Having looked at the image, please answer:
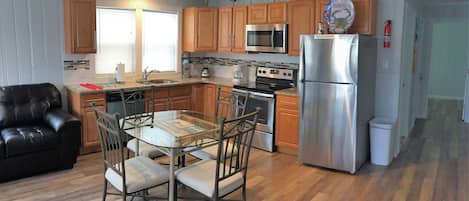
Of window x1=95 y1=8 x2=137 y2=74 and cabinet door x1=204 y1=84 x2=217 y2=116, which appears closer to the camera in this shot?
window x1=95 y1=8 x2=137 y2=74

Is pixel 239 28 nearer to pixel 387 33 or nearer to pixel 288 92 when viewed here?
pixel 288 92

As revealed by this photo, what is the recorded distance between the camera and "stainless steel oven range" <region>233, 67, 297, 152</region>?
5.05m

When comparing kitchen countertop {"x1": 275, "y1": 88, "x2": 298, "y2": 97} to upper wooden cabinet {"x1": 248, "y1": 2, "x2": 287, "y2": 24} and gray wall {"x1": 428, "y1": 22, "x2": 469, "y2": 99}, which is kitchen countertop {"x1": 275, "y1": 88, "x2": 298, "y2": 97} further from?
gray wall {"x1": 428, "y1": 22, "x2": 469, "y2": 99}

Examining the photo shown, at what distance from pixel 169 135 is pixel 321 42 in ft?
6.86

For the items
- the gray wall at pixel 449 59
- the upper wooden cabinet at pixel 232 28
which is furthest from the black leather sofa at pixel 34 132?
the gray wall at pixel 449 59

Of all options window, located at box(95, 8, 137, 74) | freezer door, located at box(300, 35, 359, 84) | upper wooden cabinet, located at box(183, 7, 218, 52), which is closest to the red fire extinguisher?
freezer door, located at box(300, 35, 359, 84)

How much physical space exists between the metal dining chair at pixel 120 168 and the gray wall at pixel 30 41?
2.29 meters

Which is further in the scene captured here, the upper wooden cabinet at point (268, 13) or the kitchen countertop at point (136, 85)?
the upper wooden cabinet at point (268, 13)

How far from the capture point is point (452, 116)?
7871mm

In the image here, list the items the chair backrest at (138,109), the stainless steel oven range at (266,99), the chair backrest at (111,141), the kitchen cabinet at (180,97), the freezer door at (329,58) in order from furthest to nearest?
1. the kitchen cabinet at (180,97)
2. the stainless steel oven range at (266,99)
3. the freezer door at (329,58)
4. the chair backrest at (138,109)
5. the chair backrest at (111,141)

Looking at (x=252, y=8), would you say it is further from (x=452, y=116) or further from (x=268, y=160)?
(x=452, y=116)

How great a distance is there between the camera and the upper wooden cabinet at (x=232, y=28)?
5699 millimetres

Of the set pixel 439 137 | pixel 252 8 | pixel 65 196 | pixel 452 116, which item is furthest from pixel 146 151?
pixel 452 116

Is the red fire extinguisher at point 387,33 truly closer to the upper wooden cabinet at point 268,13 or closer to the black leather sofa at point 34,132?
the upper wooden cabinet at point 268,13
